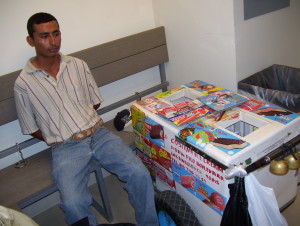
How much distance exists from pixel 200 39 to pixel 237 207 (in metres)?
1.41

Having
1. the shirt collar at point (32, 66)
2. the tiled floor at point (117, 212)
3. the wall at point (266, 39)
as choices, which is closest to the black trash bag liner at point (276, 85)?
the wall at point (266, 39)

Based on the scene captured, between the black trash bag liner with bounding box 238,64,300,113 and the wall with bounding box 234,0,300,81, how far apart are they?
0.06 metres

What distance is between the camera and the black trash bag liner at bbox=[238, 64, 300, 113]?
80.6 inches

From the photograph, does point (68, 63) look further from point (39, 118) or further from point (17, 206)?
point (17, 206)

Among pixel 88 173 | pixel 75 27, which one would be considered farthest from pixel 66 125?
pixel 75 27

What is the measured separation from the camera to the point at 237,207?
1417 millimetres

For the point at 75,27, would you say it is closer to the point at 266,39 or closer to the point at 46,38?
the point at 46,38

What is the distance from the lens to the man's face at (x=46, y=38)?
1.86 meters

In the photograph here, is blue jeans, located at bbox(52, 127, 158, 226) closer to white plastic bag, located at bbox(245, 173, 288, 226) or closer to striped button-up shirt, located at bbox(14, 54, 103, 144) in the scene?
striped button-up shirt, located at bbox(14, 54, 103, 144)

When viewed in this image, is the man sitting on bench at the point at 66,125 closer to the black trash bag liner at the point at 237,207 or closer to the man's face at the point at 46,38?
the man's face at the point at 46,38

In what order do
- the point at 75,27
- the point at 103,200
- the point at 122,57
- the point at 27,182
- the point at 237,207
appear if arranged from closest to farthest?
the point at 237,207 < the point at 27,182 < the point at 103,200 < the point at 75,27 < the point at 122,57

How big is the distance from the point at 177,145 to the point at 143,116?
0.36 metres

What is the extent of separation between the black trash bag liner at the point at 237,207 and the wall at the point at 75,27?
150 centimetres

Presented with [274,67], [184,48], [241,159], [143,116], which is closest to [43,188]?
[143,116]
